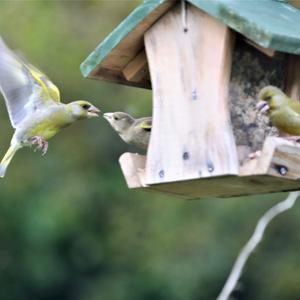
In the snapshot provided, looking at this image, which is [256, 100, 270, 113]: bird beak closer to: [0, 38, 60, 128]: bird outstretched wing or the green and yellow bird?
the green and yellow bird

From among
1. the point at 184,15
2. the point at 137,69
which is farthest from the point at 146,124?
the point at 184,15

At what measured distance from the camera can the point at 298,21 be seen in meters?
6.93

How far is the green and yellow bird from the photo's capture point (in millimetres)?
6707

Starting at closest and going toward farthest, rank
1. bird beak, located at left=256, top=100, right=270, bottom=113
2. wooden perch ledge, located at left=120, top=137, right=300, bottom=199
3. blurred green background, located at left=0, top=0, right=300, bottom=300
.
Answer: wooden perch ledge, located at left=120, top=137, right=300, bottom=199 < bird beak, located at left=256, top=100, right=270, bottom=113 < blurred green background, located at left=0, top=0, right=300, bottom=300

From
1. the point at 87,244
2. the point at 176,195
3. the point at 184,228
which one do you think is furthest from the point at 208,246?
the point at 176,195

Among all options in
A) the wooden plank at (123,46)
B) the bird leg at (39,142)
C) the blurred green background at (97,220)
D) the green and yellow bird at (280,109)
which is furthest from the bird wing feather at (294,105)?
the blurred green background at (97,220)

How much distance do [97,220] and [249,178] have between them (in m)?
8.84

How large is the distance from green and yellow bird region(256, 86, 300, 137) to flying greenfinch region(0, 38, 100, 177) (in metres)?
1.31

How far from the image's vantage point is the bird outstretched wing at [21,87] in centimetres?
779

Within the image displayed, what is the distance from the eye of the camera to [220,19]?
21.6 feet

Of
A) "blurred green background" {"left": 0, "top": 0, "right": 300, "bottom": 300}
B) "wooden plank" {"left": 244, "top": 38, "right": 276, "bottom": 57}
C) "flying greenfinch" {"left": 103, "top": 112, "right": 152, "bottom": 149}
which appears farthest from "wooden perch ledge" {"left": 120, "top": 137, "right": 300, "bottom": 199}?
"blurred green background" {"left": 0, "top": 0, "right": 300, "bottom": 300}

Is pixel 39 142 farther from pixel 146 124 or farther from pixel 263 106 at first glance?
Answer: pixel 263 106

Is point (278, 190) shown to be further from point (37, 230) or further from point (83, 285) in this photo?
point (83, 285)

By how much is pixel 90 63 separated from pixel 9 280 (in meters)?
Answer: 8.34
